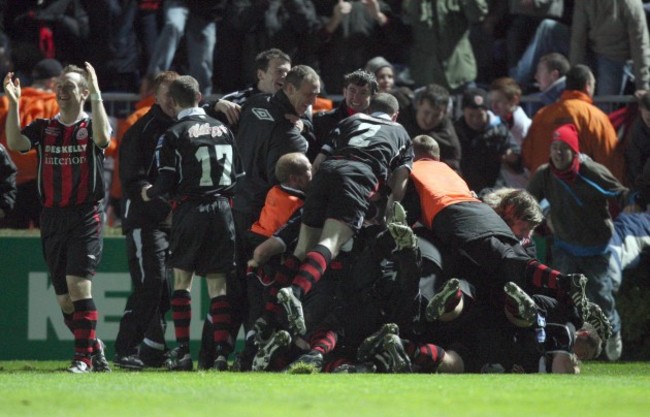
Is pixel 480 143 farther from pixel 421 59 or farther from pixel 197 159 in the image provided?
pixel 197 159

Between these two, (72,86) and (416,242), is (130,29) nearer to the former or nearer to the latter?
(72,86)

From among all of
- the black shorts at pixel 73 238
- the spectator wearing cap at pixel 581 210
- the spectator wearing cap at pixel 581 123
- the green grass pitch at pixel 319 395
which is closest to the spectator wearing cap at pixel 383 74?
the spectator wearing cap at pixel 581 123

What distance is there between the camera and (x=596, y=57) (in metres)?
14.6

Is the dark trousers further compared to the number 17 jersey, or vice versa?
the dark trousers

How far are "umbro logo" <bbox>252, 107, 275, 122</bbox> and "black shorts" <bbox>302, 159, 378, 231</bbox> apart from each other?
85 cm

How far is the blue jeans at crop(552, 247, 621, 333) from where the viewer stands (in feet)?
41.2

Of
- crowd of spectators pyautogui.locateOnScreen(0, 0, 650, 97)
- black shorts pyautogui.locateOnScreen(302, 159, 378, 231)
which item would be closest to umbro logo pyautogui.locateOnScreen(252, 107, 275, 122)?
black shorts pyautogui.locateOnScreen(302, 159, 378, 231)

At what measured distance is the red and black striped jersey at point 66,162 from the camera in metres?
10.3

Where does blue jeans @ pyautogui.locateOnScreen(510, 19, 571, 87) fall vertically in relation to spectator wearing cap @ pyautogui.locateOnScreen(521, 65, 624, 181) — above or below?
above

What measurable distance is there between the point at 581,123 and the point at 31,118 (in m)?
4.96

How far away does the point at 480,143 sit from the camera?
13188 mm

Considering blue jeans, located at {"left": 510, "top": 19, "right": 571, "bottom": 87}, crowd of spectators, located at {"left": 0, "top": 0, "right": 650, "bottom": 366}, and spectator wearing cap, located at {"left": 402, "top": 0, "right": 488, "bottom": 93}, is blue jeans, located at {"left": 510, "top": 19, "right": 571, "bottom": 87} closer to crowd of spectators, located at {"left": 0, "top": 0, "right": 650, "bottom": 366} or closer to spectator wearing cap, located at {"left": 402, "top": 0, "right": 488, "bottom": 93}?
crowd of spectators, located at {"left": 0, "top": 0, "right": 650, "bottom": 366}

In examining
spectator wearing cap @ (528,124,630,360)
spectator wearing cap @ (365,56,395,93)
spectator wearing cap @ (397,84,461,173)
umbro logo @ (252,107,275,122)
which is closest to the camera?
umbro logo @ (252,107,275,122)

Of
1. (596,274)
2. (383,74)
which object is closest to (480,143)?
(383,74)
